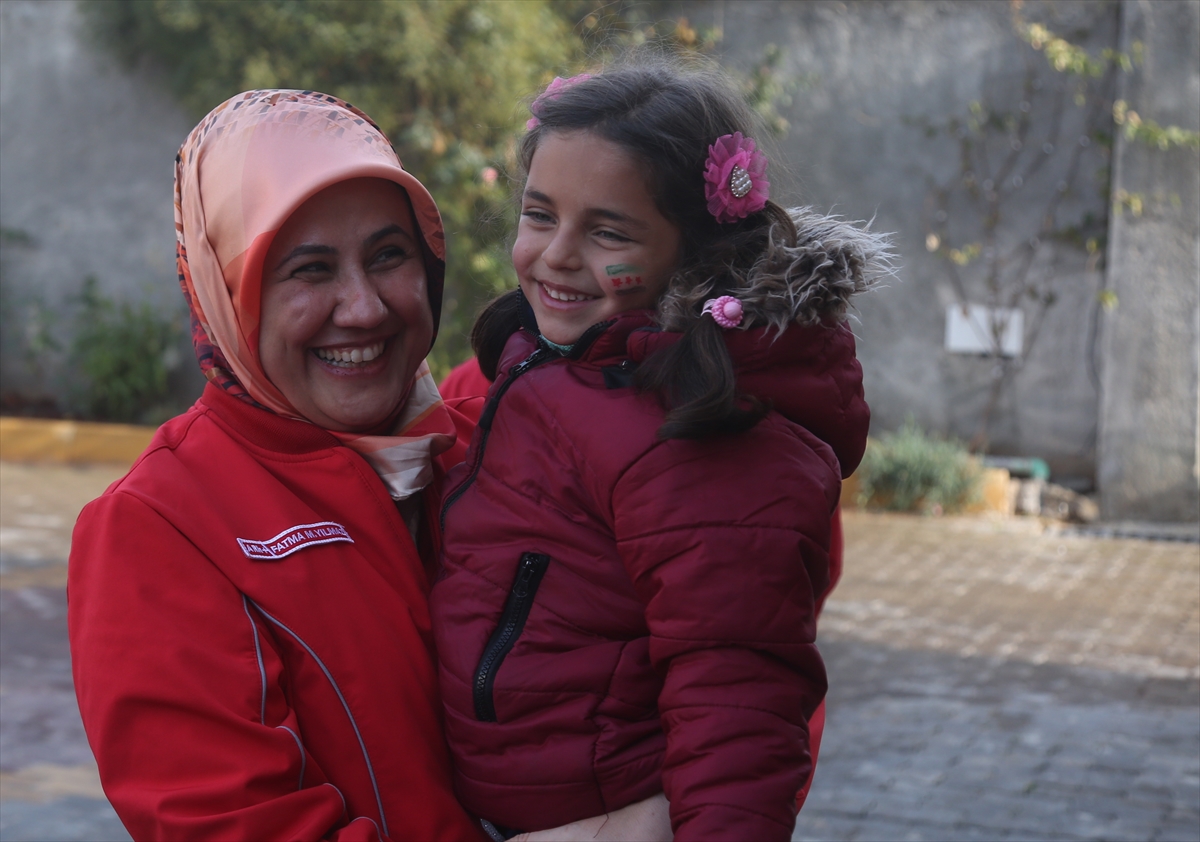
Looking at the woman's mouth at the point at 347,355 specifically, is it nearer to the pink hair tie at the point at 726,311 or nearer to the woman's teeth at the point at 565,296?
the woman's teeth at the point at 565,296

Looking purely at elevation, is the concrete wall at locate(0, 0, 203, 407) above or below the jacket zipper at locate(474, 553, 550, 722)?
above

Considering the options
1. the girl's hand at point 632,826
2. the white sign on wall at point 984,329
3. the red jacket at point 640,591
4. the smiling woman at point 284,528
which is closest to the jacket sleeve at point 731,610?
the red jacket at point 640,591

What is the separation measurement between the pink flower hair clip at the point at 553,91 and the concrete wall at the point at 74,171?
30.9 ft

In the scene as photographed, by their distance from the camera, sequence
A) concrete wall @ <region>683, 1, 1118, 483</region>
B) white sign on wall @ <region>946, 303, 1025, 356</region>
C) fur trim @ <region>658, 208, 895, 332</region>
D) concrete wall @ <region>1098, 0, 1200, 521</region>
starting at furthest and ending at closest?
1. white sign on wall @ <region>946, 303, 1025, 356</region>
2. concrete wall @ <region>683, 1, 1118, 483</region>
3. concrete wall @ <region>1098, 0, 1200, 521</region>
4. fur trim @ <region>658, 208, 895, 332</region>

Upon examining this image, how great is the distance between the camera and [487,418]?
1986 millimetres

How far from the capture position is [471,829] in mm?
1880

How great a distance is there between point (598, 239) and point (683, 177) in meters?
0.16

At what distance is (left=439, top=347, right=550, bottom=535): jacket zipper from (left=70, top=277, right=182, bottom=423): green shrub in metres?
9.28

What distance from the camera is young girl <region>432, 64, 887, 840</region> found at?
5.26ft

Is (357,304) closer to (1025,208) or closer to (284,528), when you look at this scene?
(284,528)

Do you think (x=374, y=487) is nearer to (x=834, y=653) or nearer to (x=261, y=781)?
(x=261, y=781)

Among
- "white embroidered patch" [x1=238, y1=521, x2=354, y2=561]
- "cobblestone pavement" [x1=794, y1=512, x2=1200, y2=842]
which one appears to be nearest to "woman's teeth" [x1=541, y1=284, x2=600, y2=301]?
"white embroidered patch" [x1=238, y1=521, x2=354, y2=561]

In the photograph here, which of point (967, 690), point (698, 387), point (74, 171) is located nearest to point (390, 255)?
point (698, 387)

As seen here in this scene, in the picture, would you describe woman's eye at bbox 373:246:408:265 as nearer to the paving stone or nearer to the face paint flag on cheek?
the face paint flag on cheek
